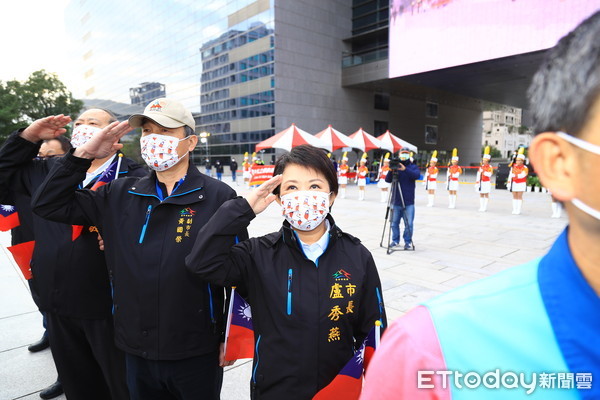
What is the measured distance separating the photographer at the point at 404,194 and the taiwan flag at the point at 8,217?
577 cm

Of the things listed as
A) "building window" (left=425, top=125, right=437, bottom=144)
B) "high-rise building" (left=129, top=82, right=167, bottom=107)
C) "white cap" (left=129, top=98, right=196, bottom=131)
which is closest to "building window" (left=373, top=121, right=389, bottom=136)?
"building window" (left=425, top=125, right=437, bottom=144)

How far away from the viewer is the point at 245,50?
105 ft

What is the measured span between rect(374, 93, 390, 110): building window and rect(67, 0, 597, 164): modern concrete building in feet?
0.33

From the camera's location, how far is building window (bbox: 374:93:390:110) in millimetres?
35562

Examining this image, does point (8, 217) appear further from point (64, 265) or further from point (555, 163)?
point (555, 163)

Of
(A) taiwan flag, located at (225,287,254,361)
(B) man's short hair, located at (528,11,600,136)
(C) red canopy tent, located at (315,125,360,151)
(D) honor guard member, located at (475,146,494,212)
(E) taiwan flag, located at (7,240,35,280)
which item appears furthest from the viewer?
(C) red canopy tent, located at (315,125,360,151)

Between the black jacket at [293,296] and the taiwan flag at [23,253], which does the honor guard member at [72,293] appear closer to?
the taiwan flag at [23,253]

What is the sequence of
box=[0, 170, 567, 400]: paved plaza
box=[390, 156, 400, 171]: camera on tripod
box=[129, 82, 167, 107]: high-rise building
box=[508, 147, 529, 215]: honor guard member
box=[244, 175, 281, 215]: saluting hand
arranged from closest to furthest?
box=[244, 175, 281, 215]: saluting hand, box=[0, 170, 567, 400]: paved plaza, box=[390, 156, 400, 171]: camera on tripod, box=[508, 147, 529, 215]: honor guard member, box=[129, 82, 167, 107]: high-rise building

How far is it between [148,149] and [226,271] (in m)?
0.94

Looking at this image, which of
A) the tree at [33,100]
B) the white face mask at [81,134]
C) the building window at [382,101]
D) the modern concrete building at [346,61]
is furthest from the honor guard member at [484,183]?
the tree at [33,100]

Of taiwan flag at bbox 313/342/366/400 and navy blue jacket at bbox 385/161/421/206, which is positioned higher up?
navy blue jacket at bbox 385/161/421/206

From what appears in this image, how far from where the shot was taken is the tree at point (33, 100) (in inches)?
1375

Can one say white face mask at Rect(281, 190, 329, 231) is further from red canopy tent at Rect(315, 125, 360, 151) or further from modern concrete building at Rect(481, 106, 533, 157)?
modern concrete building at Rect(481, 106, 533, 157)

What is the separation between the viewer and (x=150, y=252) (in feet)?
6.08
